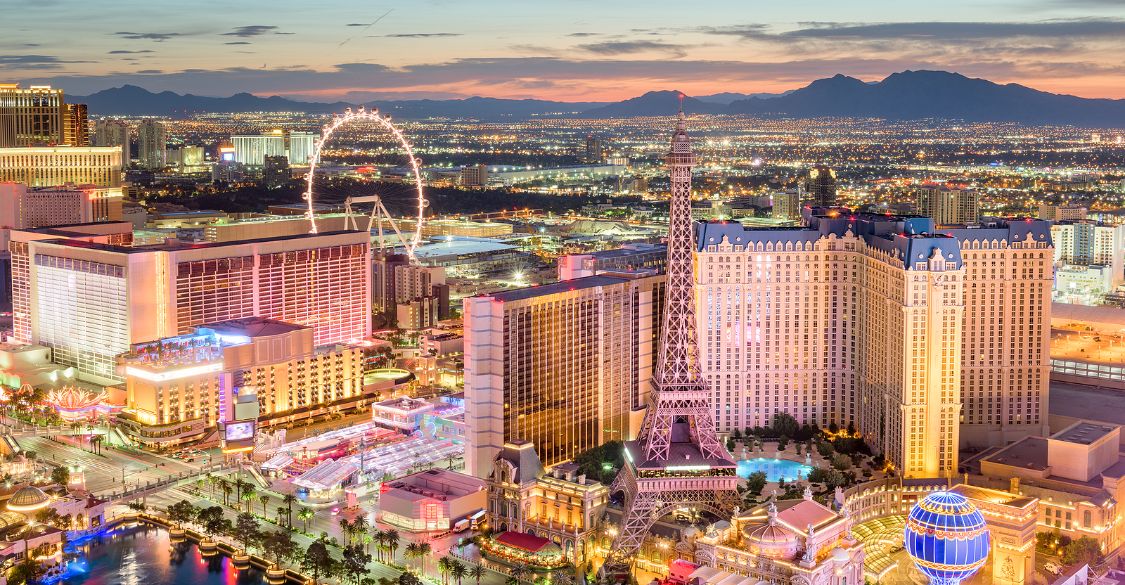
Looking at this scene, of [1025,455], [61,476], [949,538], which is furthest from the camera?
[61,476]

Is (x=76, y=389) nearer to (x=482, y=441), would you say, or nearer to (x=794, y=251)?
(x=482, y=441)

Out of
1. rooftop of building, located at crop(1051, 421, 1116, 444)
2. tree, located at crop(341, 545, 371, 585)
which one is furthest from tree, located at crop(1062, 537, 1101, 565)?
tree, located at crop(341, 545, 371, 585)

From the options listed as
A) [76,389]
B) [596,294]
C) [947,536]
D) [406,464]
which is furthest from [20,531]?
[947,536]

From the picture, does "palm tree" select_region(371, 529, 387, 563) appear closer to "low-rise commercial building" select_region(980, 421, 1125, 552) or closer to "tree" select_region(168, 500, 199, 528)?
"tree" select_region(168, 500, 199, 528)

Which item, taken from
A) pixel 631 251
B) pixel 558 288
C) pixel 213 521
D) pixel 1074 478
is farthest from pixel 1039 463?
pixel 213 521

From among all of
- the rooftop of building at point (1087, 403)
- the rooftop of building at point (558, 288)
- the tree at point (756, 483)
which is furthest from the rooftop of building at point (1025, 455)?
the rooftop of building at point (558, 288)

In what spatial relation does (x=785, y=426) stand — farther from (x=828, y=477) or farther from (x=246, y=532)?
(x=246, y=532)

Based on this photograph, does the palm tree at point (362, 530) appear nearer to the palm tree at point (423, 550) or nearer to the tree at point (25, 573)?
the palm tree at point (423, 550)
